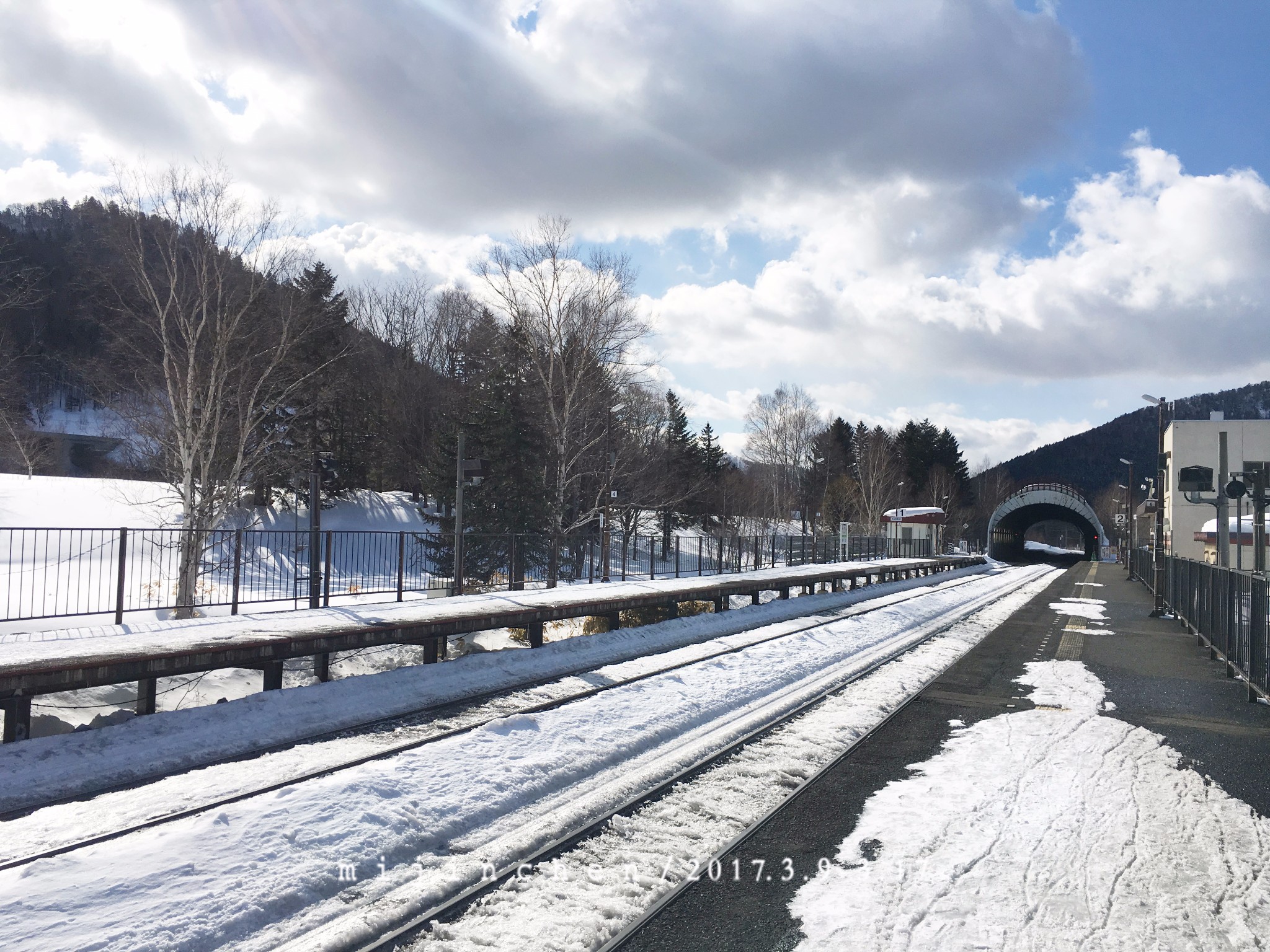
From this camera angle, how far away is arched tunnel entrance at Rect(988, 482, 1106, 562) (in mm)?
93000

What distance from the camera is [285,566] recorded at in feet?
51.5

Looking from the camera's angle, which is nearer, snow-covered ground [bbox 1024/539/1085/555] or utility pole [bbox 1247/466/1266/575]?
utility pole [bbox 1247/466/1266/575]

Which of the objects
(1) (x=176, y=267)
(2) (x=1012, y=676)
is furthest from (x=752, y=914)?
(1) (x=176, y=267)

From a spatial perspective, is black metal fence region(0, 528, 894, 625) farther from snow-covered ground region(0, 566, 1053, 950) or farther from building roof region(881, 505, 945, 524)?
building roof region(881, 505, 945, 524)

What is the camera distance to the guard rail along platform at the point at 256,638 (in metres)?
7.36

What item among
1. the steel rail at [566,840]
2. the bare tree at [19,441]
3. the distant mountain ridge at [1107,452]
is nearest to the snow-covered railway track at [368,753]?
the steel rail at [566,840]

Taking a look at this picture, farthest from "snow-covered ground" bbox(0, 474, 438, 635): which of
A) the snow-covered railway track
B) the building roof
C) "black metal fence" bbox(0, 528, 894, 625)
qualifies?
the building roof

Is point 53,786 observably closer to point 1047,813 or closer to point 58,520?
point 1047,813

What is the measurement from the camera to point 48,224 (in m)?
102

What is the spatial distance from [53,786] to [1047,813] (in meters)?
7.08

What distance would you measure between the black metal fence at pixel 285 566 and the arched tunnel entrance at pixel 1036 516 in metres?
70.3

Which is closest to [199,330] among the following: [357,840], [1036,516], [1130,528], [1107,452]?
[357,840]

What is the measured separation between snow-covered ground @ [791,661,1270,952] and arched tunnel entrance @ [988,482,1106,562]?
86.4m

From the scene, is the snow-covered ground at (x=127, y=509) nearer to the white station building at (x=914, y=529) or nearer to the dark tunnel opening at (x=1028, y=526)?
the white station building at (x=914, y=529)
